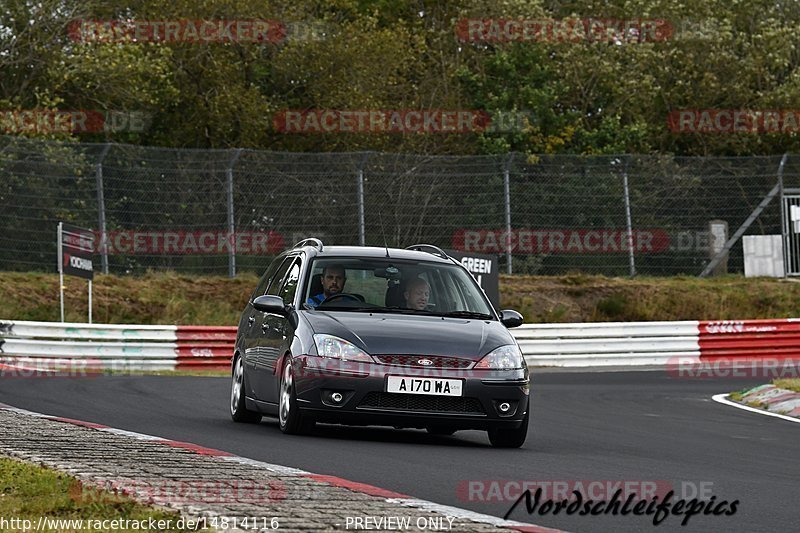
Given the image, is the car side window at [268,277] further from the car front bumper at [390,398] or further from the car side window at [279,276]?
the car front bumper at [390,398]

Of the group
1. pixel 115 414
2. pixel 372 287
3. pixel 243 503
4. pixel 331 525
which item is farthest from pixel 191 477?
pixel 115 414

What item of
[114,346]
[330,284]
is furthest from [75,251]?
[330,284]

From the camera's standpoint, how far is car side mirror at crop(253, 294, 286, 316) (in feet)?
38.7

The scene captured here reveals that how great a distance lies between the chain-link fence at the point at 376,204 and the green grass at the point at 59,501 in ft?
63.7

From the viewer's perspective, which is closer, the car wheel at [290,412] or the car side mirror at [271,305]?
the car wheel at [290,412]

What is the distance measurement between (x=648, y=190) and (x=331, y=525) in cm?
2440

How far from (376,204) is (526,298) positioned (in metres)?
4.79

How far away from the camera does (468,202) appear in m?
28.6

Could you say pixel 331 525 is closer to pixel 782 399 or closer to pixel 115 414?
pixel 115 414

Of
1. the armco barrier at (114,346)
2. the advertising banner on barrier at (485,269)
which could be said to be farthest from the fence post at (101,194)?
the advertising banner on barrier at (485,269)

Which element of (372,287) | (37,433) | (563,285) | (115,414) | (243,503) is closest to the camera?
(243,503)

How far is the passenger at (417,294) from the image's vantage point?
12.0m

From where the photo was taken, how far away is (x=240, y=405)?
12891 mm

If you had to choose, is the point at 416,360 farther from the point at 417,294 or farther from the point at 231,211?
the point at 231,211
